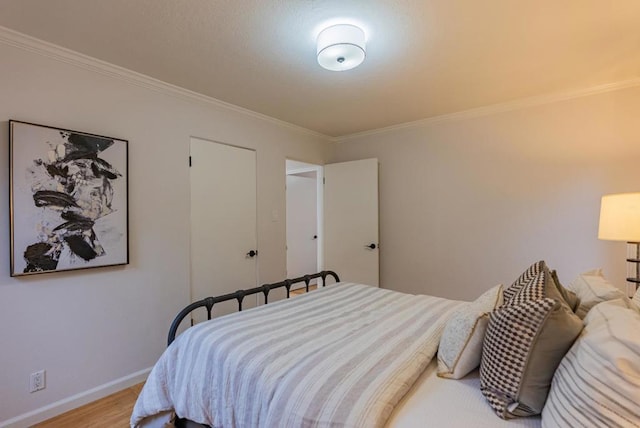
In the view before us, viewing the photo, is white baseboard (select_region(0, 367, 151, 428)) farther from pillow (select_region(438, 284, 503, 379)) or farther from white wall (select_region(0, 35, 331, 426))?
pillow (select_region(438, 284, 503, 379))

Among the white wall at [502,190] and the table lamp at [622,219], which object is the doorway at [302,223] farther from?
the table lamp at [622,219]

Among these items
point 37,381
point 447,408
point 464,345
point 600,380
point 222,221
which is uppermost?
point 222,221

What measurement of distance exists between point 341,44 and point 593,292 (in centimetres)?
175

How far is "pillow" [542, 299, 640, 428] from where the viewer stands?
2.36 feet

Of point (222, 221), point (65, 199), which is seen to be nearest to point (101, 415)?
point (65, 199)

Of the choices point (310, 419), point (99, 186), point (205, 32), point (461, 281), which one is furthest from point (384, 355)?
point (461, 281)

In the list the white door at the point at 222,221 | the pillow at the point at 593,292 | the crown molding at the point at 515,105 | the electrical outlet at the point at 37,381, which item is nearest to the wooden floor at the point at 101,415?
the electrical outlet at the point at 37,381

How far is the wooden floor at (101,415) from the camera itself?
6.23 ft

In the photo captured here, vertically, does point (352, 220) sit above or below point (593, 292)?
above

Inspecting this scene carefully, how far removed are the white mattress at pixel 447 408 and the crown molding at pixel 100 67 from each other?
8.97 ft

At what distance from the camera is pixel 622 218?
1936 millimetres

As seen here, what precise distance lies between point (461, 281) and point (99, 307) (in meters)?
3.33

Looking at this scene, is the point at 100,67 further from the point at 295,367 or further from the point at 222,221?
the point at 295,367

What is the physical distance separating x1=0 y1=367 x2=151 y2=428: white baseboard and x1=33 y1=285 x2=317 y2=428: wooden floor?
0.10 ft
